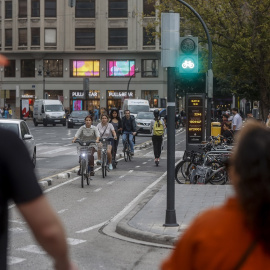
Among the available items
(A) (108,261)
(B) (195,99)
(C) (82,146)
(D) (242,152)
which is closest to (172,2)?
(B) (195,99)

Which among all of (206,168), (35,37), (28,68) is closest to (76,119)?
(35,37)

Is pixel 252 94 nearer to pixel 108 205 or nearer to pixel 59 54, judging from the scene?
pixel 108 205

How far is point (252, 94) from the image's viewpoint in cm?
4059

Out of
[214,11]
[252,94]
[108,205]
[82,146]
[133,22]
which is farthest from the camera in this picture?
[133,22]

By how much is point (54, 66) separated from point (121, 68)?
708 centimetres

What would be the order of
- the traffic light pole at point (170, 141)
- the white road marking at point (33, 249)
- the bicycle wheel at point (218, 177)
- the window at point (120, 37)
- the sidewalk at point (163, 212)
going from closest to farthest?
the white road marking at point (33, 249) < the sidewalk at point (163, 212) < the traffic light pole at point (170, 141) < the bicycle wheel at point (218, 177) < the window at point (120, 37)

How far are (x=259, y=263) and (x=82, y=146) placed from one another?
15574 mm

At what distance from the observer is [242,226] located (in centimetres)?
237

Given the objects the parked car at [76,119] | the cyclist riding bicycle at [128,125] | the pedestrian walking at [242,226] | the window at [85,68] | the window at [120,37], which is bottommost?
the parked car at [76,119]

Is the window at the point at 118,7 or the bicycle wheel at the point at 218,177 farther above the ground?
the window at the point at 118,7

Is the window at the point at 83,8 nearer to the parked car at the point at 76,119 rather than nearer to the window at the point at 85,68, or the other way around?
the window at the point at 85,68

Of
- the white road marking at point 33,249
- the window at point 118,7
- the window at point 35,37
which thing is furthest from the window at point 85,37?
the white road marking at point 33,249

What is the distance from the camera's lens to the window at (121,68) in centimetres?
7756

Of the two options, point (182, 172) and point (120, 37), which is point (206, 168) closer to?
point (182, 172)
